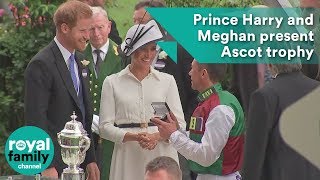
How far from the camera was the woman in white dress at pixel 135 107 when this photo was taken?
5.27 metres

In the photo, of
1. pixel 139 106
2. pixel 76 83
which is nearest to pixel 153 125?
pixel 139 106

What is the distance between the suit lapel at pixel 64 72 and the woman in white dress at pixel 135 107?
303 mm

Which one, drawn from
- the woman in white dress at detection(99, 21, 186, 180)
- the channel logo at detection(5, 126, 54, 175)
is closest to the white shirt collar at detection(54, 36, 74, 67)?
the woman in white dress at detection(99, 21, 186, 180)

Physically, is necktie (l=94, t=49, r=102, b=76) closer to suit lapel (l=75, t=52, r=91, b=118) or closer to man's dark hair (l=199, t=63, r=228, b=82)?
suit lapel (l=75, t=52, r=91, b=118)

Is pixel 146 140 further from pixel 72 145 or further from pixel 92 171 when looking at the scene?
pixel 72 145

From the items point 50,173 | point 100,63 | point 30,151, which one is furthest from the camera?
point 100,63

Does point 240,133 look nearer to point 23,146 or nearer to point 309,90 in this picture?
point 309,90

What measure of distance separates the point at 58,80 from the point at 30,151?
2.34 feet

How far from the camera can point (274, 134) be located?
448 cm

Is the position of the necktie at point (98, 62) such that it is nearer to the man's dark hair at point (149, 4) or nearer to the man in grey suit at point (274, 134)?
the man's dark hair at point (149, 4)

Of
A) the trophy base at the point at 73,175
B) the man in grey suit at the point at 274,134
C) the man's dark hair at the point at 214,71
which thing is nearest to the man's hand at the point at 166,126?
the man's dark hair at the point at 214,71

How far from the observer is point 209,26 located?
18.4ft

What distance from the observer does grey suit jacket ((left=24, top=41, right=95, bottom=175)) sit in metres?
4.91

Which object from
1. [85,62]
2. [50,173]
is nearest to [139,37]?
[85,62]
